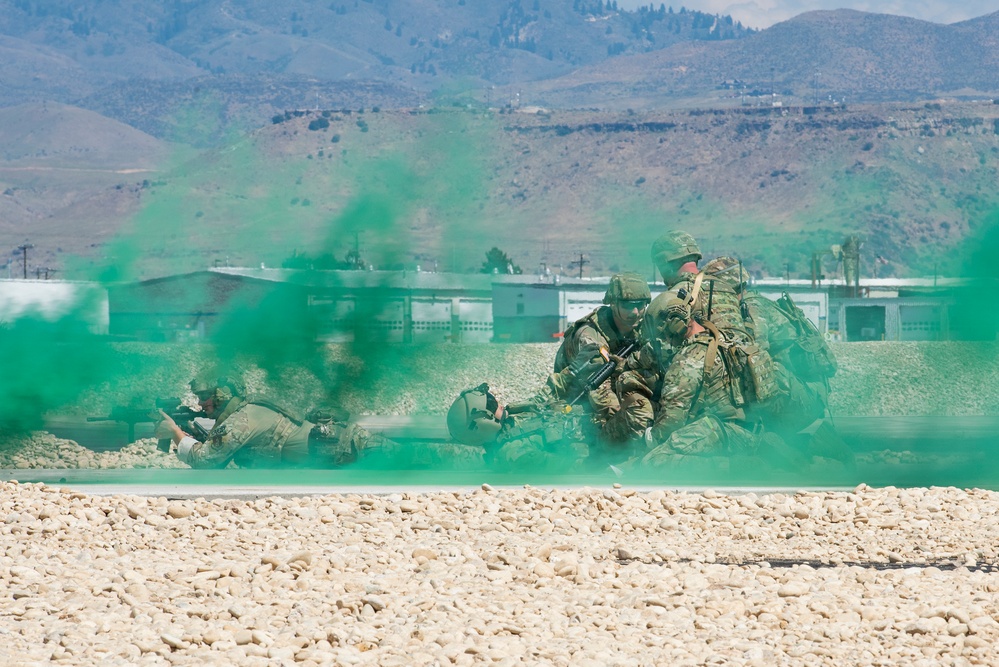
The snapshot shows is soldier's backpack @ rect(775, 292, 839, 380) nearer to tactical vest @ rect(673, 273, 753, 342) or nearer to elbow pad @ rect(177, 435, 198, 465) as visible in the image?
tactical vest @ rect(673, 273, 753, 342)

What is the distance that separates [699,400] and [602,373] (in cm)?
165

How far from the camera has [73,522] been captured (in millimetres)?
12344

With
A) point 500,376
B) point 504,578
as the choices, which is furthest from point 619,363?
point 500,376

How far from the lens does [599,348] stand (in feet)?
58.4

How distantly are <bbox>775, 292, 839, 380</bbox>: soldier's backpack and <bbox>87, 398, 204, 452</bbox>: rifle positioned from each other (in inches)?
285

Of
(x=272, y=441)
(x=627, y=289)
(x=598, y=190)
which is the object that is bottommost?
(x=272, y=441)

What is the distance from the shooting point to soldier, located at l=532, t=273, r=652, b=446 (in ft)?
57.2

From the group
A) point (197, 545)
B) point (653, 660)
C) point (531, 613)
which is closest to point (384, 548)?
point (197, 545)

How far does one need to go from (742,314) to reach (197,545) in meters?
7.58

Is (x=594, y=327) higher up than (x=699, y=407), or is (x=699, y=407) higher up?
(x=594, y=327)

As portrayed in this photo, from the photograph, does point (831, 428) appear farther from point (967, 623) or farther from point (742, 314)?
point (967, 623)

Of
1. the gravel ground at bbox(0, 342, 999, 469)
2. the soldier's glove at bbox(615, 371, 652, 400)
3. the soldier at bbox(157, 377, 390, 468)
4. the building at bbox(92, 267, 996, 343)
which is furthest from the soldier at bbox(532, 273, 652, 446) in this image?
the building at bbox(92, 267, 996, 343)

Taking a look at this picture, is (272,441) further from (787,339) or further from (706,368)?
(787,339)

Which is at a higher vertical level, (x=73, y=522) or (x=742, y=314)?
(x=742, y=314)
